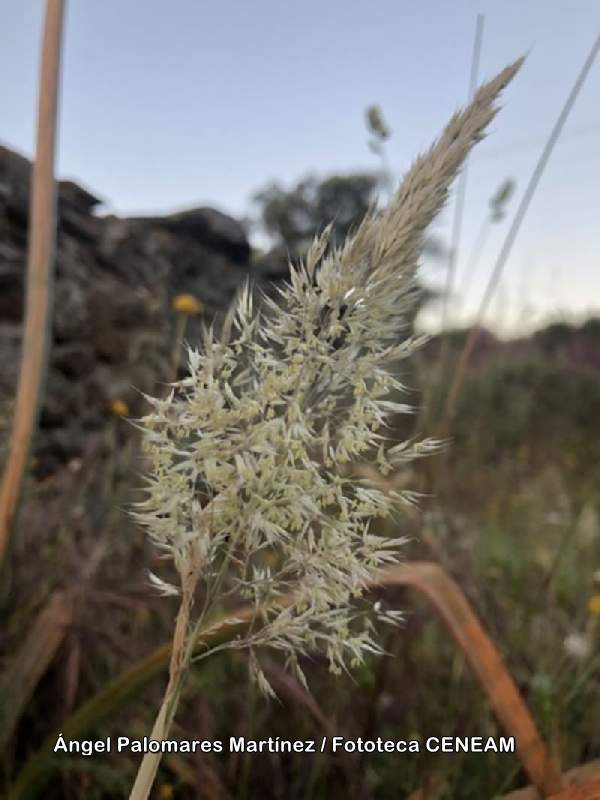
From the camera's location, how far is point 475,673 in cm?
88

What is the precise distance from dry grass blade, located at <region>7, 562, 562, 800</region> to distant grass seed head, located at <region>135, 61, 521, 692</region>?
0.30 metres

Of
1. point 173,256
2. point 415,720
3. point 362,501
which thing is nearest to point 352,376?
point 362,501

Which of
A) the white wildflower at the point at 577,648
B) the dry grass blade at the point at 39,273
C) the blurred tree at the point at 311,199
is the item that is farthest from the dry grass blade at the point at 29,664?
the blurred tree at the point at 311,199

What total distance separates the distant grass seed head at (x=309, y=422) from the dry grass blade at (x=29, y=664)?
70 centimetres

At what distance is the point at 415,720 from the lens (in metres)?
1.56

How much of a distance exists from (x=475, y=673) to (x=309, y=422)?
51 cm

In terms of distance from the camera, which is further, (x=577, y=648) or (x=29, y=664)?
(x=577, y=648)

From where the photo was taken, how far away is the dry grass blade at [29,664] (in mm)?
1087

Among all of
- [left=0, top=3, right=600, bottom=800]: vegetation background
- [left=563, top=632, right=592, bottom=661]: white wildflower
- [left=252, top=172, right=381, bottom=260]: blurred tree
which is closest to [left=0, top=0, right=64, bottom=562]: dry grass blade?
[left=0, top=3, right=600, bottom=800]: vegetation background

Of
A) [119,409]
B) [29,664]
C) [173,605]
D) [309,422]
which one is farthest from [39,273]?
[119,409]

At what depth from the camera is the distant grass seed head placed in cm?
49

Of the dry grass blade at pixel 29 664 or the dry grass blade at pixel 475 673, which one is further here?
the dry grass blade at pixel 29 664

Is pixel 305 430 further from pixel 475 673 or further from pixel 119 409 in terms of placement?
pixel 119 409

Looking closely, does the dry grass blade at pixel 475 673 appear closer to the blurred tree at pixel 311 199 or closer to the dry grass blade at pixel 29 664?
the dry grass blade at pixel 29 664
